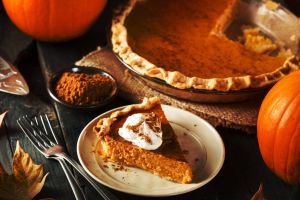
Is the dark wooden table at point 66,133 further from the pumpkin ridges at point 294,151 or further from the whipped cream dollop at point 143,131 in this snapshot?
the whipped cream dollop at point 143,131

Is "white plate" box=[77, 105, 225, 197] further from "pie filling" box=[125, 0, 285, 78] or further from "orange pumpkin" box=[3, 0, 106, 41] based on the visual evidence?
"orange pumpkin" box=[3, 0, 106, 41]

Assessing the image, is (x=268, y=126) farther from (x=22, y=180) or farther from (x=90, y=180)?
(x=22, y=180)

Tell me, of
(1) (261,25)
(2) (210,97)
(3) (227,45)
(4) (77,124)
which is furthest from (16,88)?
(1) (261,25)

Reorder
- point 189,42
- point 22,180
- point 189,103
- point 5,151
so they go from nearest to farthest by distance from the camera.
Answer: point 22,180, point 5,151, point 189,103, point 189,42

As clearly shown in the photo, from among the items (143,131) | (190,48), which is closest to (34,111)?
(143,131)

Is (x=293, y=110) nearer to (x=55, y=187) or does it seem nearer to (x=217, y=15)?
(x=55, y=187)

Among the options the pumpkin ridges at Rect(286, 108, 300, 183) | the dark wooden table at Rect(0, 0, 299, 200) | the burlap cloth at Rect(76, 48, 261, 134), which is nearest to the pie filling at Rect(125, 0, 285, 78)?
the burlap cloth at Rect(76, 48, 261, 134)

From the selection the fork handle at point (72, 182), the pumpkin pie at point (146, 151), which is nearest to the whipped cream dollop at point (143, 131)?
the pumpkin pie at point (146, 151)
